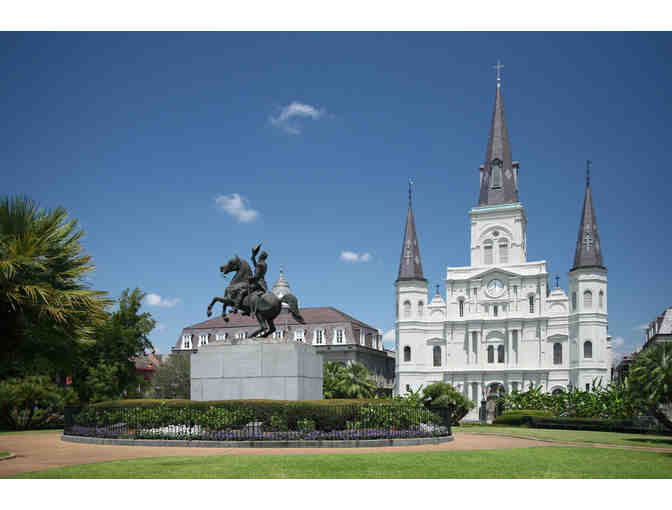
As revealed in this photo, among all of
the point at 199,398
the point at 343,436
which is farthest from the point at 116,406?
the point at 343,436

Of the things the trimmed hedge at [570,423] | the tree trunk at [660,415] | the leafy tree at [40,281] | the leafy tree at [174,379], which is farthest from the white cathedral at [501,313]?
the leafy tree at [40,281]

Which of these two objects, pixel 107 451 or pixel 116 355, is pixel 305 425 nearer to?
pixel 107 451

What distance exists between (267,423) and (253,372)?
264 cm

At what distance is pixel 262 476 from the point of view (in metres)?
12.7

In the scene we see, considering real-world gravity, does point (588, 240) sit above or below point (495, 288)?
above

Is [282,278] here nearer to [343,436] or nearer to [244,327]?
[244,327]

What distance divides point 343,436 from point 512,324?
209ft

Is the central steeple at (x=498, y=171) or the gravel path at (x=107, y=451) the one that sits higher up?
the central steeple at (x=498, y=171)

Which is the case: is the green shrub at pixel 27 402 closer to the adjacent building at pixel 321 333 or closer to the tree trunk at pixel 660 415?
the tree trunk at pixel 660 415

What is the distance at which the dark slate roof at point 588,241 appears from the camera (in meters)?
76.8

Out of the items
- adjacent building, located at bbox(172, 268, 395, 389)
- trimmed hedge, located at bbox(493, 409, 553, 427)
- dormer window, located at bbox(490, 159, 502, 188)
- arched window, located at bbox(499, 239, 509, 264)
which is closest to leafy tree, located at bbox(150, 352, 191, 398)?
adjacent building, located at bbox(172, 268, 395, 389)

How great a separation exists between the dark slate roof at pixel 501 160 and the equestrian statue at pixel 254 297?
66331 mm

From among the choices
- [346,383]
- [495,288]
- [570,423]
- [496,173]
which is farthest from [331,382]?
[496,173]

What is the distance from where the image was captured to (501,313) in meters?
80.5
